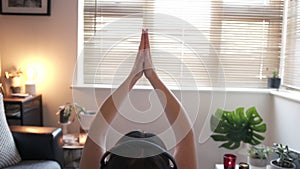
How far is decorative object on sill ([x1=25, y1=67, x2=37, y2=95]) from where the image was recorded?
2.57 meters

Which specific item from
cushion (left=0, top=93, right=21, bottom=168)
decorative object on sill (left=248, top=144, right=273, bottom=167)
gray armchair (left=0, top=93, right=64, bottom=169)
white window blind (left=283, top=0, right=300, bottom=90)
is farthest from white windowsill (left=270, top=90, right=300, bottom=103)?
cushion (left=0, top=93, right=21, bottom=168)

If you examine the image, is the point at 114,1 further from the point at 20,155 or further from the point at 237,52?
the point at 20,155

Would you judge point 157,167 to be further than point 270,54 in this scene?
No

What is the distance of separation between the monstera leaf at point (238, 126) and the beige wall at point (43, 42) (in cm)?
144

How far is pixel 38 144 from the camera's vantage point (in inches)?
79.3

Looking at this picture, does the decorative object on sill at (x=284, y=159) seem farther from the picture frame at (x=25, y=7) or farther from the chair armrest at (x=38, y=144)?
the picture frame at (x=25, y=7)

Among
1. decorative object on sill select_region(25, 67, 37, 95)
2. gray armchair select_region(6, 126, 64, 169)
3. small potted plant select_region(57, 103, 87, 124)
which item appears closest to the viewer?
gray armchair select_region(6, 126, 64, 169)

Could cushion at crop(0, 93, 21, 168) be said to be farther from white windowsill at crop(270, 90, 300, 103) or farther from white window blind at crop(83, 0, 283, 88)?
white windowsill at crop(270, 90, 300, 103)

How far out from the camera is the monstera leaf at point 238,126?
2256mm

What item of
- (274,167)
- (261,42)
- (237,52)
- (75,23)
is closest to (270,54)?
(261,42)

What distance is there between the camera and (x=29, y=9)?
8.61 feet

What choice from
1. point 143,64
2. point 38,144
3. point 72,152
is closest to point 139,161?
point 143,64

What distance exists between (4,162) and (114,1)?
168cm

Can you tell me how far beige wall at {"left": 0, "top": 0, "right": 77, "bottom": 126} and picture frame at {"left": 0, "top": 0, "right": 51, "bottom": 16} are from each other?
0.05 meters
